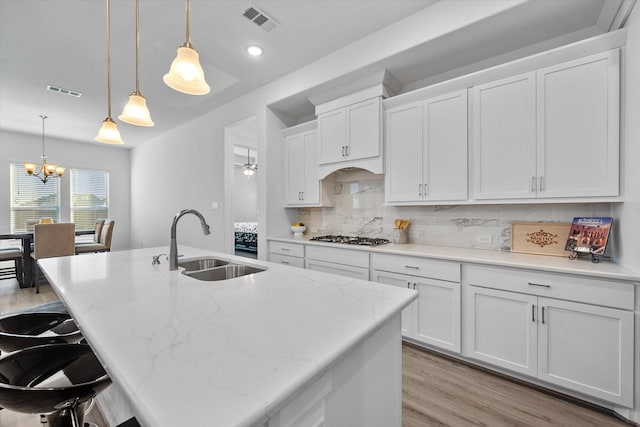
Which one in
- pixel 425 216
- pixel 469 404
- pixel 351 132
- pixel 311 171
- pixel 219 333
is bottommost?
pixel 469 404

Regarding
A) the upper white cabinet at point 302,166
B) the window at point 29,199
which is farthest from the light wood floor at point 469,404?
the window at point 29,199

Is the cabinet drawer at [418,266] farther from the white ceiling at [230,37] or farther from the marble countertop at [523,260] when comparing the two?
the white ceiling at [230,37]

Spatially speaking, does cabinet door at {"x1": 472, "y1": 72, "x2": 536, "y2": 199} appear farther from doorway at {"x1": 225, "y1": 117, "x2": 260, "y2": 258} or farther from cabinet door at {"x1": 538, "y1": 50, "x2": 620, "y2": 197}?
doorway at {"x1": 225, "y1": 117, "x2": 260, "y2": 258}

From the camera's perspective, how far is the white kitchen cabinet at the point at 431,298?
209 centimetres

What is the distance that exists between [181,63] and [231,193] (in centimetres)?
300

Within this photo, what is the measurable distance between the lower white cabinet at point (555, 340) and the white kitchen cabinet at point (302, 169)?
201 centimetres

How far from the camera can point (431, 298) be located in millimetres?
2195

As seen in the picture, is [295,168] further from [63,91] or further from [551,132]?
[63,91]


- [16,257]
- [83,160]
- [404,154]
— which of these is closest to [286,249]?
[404,154]

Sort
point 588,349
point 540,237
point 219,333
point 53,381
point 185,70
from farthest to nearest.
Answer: point 540,237, point 588,349, point 185,70, point 53,381, point 219,333

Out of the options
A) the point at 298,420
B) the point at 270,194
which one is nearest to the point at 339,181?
the point at 270,194

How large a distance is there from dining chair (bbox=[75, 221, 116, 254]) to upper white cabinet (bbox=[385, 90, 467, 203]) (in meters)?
5.19

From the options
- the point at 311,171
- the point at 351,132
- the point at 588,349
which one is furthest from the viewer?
the point at 311,171

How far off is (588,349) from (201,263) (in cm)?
252
